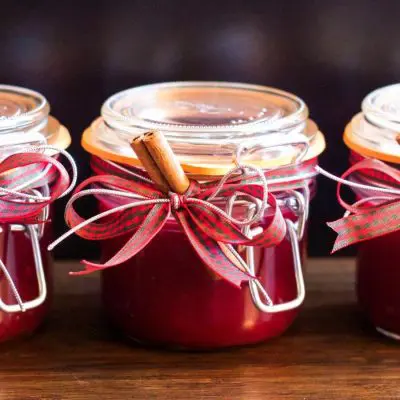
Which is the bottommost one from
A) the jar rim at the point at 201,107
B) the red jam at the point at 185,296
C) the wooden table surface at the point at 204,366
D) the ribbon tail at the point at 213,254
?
the wooden table surface at the point at 204,366

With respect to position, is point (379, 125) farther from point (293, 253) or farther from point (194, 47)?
point (194, 47)

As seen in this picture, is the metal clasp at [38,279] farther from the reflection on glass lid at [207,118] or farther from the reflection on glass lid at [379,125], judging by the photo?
the reflection on glass lid at [379,125]

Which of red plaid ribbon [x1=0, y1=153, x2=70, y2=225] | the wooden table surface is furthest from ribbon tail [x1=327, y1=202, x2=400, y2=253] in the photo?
red plaid ribbon [x1=0, y1=153, x2=70, y2=225]

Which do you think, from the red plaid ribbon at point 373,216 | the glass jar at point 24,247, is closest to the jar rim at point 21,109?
the glass jar at point 24,247

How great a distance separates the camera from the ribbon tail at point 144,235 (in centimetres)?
65

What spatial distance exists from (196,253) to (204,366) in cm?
10

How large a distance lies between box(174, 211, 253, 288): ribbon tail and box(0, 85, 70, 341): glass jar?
0.14 m

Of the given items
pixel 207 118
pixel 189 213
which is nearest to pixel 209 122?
pixel 207 118

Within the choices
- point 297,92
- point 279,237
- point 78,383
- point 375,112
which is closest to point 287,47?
point 297,92

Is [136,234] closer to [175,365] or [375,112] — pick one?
[175,365]

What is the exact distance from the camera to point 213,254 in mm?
658

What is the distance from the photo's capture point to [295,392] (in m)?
0.67

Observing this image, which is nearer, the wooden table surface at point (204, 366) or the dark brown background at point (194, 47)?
the wooden table surface at point (204, 366)

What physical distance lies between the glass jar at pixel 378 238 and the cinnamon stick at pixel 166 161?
166mm
